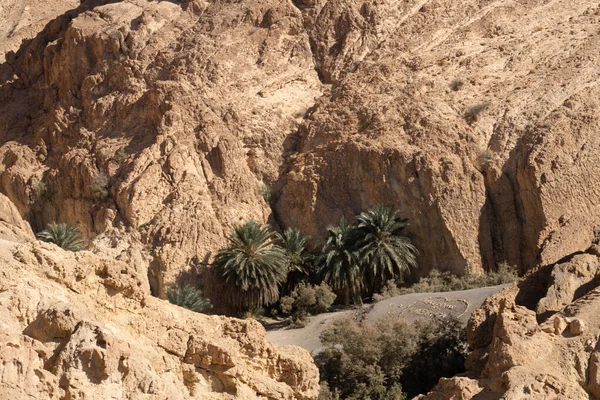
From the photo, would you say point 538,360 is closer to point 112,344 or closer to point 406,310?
point 112,344

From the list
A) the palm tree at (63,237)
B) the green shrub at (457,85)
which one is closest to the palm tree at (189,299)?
the palm tree at (63,237)

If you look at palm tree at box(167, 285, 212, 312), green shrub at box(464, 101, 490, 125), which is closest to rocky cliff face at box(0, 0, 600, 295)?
green shrub at box(464, 101, 490, 125)

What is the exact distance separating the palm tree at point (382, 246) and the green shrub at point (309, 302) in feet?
6.92

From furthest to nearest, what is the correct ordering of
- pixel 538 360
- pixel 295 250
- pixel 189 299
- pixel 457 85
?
pixel 457 85 < pixel 295 250 < pixel 189 299 < pixel 538 360

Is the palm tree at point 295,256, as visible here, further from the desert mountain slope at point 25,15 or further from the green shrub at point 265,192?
the desert mountain slope at point 25,15

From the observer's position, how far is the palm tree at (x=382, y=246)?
37.7 meters

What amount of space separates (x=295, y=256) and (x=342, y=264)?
1834 mm

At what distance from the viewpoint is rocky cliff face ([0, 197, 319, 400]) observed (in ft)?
39.7

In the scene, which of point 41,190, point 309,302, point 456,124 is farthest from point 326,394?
point 41,190

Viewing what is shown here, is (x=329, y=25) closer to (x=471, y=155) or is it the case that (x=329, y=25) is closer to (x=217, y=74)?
(x=217, y=74)

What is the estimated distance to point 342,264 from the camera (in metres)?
37.8

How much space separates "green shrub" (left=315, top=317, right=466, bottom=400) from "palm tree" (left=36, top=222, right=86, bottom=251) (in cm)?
1206

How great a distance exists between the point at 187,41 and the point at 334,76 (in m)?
6.99

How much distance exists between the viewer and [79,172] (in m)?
43.0
